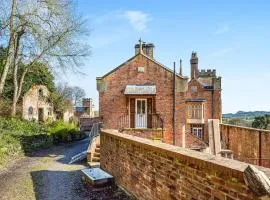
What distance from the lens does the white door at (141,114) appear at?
25.4m

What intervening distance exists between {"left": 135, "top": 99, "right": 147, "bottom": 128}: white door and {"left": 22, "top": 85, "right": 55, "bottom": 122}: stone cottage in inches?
692

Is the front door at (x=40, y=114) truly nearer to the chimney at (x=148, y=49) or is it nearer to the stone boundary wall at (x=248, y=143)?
the chimney at (x=148, y=49)

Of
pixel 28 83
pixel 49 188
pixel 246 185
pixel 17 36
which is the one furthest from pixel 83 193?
pixel 28 83

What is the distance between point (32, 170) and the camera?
15.0 metres

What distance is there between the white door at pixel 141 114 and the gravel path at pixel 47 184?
354 inches

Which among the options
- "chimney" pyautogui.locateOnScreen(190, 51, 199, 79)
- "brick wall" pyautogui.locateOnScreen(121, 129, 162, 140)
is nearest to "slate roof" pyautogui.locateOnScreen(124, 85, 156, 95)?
"brick wall" pyautogui.locateOnScreen(121, 129, 162, 140)

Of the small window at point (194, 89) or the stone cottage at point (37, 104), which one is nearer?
the stone cottage at point (37, 104)

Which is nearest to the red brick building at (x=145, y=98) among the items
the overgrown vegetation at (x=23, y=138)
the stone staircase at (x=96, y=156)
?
the overgrown vegetation at (x=23, y=138)

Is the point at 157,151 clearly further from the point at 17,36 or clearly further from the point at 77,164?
the point at 17,36

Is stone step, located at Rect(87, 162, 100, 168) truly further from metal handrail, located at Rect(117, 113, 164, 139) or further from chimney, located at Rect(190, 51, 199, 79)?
chimney, located at Rect(190, 51, 199, 79)

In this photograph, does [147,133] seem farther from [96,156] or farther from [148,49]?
[148,49]

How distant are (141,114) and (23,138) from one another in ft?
26.0

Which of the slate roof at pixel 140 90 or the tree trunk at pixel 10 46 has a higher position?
the tree trunk at pixel 10 46

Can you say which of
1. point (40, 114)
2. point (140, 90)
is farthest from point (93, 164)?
point (40, 114)
